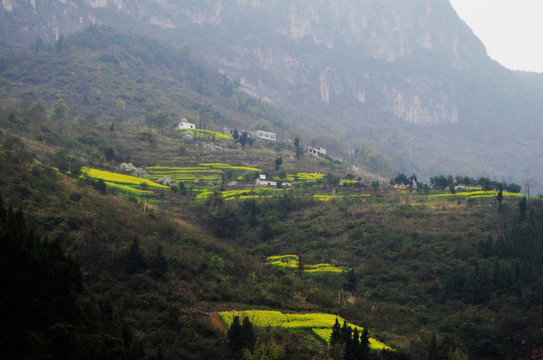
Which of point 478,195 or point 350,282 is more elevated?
point 478,195

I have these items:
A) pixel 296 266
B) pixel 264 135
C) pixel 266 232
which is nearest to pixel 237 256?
pixel 296 266

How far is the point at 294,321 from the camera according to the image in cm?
2892

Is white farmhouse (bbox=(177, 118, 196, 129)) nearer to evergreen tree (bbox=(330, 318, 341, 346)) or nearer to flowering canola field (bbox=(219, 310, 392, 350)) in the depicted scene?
flowering canola field (bbox=(219, 310, 392, 350))

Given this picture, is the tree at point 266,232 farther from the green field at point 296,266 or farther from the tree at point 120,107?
the tree at point 120,107

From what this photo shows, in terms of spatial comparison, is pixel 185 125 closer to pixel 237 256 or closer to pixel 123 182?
pixel 123 182

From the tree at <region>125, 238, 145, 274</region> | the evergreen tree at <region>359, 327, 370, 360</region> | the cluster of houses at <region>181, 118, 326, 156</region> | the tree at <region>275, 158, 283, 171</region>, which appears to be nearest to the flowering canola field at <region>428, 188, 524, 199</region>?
the tree at <region>275, 158, 283, 171</region>

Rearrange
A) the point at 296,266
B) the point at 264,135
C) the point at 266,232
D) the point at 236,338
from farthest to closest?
the point at 264,135 → the point at 266,232 → the point at 296,266 → the point at 236,338

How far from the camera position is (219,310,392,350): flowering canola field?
27.2 metres

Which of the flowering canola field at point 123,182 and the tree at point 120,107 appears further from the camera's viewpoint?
the tree at point 120,107

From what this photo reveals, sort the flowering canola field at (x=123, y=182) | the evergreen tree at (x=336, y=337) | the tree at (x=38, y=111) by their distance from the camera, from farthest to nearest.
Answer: the tree at (x=38, y=111), the flowering canola field at (x=123, y=182), the evergreen tree at (x=336, y=337)

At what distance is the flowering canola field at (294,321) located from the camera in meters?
27.2

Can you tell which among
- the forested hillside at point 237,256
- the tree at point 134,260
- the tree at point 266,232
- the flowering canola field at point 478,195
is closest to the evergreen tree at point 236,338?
the forested hillside at point 237,256

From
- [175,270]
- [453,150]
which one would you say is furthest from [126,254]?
[453,150]

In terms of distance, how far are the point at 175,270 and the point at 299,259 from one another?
46.3ft
